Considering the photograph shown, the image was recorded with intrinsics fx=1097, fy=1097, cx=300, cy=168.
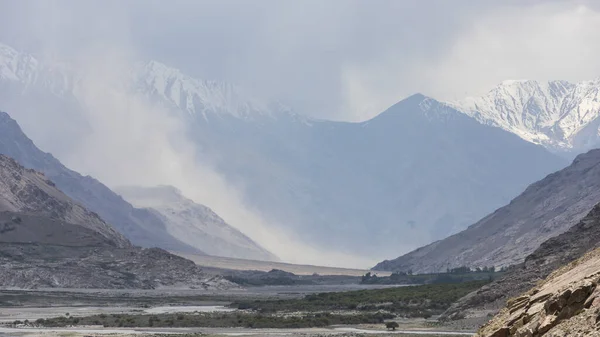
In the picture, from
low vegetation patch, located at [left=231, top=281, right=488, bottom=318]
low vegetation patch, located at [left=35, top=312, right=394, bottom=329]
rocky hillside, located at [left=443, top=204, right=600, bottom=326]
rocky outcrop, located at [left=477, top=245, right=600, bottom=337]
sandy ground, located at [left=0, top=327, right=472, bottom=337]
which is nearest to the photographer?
rocky outcrop, located at [left=477, top=245, right=600, bottom=337]

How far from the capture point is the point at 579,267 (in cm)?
4044

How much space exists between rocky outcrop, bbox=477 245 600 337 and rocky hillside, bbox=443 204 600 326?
285 feet

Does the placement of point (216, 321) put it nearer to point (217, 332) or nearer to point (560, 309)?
point (217, 332)

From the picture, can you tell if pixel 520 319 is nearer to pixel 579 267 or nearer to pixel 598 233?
pixel 579 267

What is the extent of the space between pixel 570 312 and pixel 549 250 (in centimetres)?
10764

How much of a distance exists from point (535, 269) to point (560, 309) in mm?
100695

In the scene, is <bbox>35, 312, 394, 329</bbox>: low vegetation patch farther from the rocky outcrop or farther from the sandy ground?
the rocky outcrop

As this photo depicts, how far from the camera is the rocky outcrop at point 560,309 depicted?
31.7 metres

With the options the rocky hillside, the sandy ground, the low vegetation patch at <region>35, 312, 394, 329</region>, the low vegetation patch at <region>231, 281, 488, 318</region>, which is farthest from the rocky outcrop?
the low vegetation patch at <region>231, 281, 488, 318</region>

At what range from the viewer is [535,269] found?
434 feet

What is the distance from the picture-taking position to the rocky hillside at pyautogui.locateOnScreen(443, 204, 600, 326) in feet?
420

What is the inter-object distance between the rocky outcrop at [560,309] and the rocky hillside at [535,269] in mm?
86851

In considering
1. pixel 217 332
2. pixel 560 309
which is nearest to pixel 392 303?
pixel 217 332

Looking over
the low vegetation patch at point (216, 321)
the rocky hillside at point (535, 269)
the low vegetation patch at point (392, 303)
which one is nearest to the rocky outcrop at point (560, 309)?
the rocky hillside at point (535, 269)
